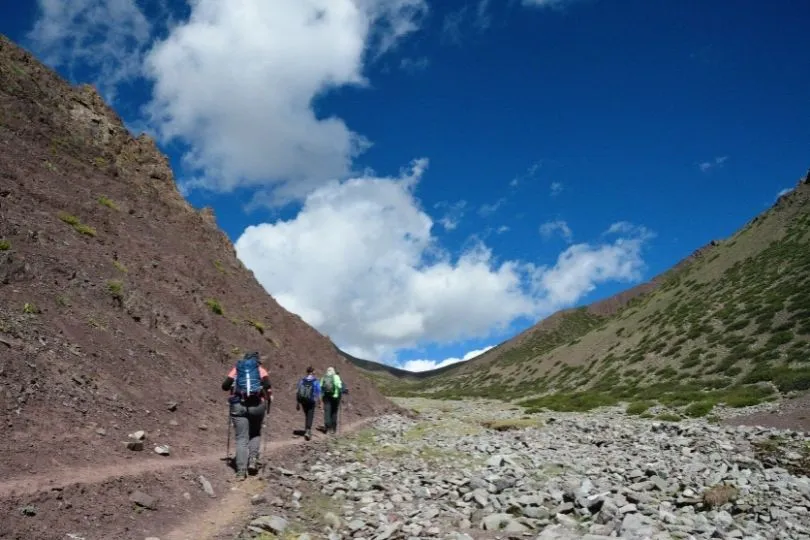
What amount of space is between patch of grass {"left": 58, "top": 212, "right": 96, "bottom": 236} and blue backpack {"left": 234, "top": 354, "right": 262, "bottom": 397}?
18.8 metres

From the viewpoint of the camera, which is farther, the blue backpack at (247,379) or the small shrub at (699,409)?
the small shrub at (699,409)

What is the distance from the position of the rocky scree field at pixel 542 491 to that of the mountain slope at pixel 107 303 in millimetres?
4618

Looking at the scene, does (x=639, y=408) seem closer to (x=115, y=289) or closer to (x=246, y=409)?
(x=115, y=289)

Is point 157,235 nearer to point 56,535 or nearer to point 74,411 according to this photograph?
point 74,411

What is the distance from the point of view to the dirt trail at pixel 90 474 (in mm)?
9852

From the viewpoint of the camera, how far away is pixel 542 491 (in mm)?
15719

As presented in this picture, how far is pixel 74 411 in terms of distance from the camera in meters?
15.0

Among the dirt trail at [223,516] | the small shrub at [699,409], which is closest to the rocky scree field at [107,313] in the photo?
the dirt trail at [223,516]

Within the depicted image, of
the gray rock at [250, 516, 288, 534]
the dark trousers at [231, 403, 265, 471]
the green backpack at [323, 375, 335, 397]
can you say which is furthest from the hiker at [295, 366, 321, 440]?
the gray rock at [250, 516, 288, 534]

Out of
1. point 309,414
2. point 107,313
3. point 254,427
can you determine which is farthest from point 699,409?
point 107,313

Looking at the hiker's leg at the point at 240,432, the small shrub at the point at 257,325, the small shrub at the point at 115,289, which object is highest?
the small shrub at the point at 257,325

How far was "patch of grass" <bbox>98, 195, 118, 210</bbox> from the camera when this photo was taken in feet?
112

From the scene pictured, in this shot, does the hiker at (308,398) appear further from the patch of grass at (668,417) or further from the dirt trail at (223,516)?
the patch of grass at (668,417)

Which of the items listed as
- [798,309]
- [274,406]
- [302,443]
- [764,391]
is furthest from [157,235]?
[798,309]
